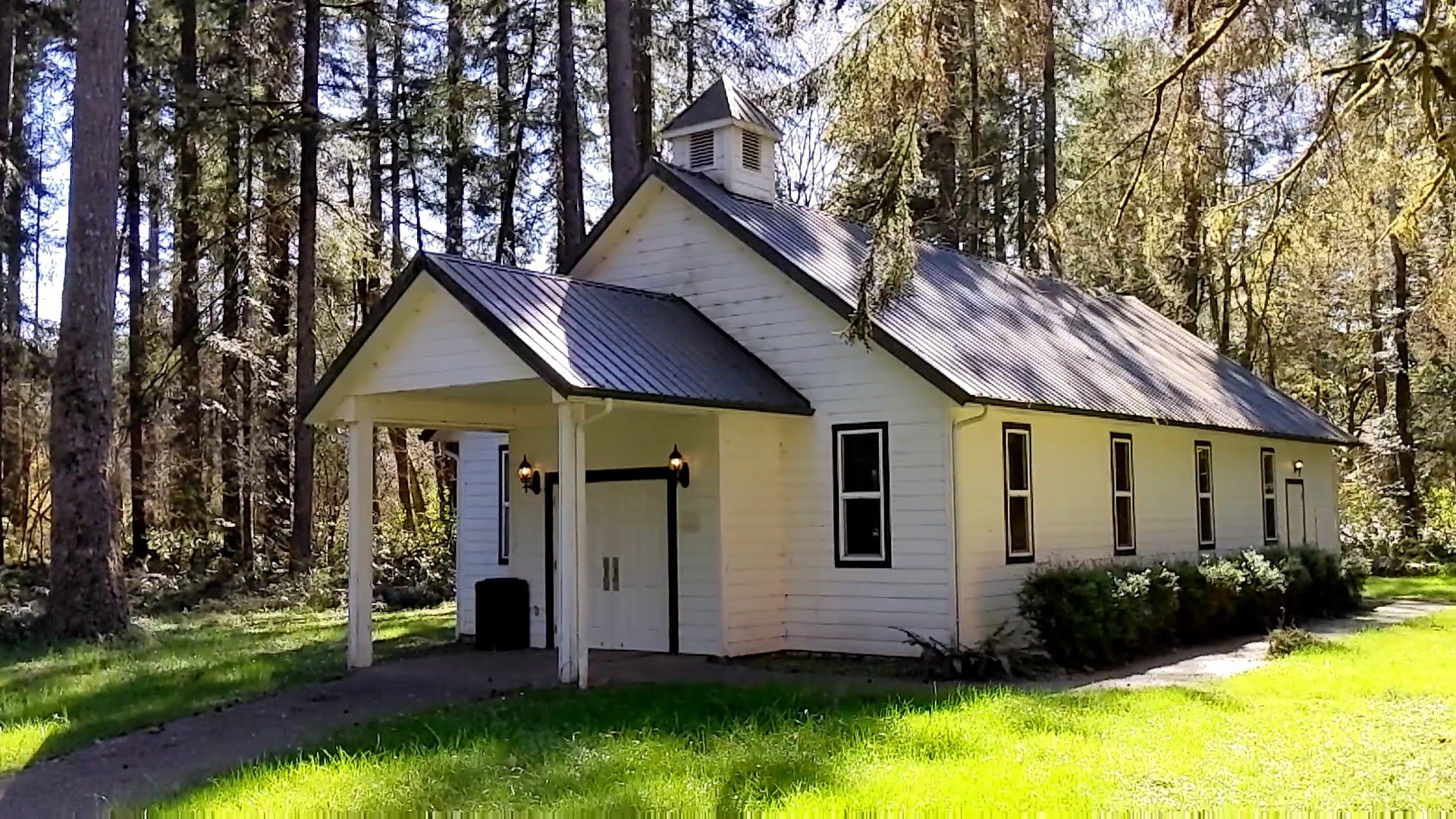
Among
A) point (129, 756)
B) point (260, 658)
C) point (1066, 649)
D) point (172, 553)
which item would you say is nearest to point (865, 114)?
point (1066, 649)

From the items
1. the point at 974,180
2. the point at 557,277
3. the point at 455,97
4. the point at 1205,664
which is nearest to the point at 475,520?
the point at 557,277

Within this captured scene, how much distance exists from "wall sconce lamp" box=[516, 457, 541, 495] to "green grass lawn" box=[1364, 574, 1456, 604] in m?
14.2

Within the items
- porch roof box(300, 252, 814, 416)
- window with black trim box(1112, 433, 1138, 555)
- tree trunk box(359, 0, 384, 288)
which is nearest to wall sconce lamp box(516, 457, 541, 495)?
porch roof box(300, 252, 814, 416)

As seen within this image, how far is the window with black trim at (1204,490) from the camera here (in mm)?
18062

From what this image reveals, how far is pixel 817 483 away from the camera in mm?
13883

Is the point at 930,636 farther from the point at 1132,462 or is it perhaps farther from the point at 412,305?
the point at 412,305

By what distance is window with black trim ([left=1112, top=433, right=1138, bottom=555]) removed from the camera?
52.5 feet

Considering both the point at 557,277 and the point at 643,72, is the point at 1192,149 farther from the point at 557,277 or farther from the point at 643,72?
the point at 643,72

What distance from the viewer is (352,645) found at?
13.2 metres

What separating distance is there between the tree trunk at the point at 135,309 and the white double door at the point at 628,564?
45.2 feet

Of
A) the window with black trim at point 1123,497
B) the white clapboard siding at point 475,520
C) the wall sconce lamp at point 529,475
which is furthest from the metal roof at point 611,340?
the window with black trim at point 1123,497

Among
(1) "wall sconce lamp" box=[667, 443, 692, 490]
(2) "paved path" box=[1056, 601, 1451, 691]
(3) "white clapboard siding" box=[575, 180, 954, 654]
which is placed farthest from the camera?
(1) "wall sconce lamp" box=[667, 443, 692, 490]

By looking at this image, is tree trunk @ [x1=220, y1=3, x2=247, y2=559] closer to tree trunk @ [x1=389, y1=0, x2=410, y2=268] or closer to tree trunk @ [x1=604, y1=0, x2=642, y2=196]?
tree trunk @ [x1=389, y1=0, x2=410, y2=268]

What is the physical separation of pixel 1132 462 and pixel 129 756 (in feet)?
39.2
